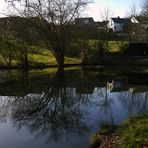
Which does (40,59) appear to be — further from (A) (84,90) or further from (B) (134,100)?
(B) (134,100)

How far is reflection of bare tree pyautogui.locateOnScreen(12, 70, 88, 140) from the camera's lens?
1366 cm

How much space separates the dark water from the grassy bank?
0.63 m

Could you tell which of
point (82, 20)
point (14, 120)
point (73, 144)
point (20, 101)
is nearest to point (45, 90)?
point (20, 101)

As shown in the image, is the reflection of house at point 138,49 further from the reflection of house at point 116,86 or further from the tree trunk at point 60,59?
the reflection of house at point 116,86

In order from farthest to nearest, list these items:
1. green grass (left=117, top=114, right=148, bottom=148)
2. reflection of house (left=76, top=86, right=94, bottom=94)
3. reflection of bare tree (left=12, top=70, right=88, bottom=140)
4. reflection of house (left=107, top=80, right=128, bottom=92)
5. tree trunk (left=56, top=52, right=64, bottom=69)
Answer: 1. tree trunk (left=56, top=52, right=64, bottom=69)
2. reflection of house (left=107, top=80, right=128, bottom=92)
3. reflection of house (left=76, top=86, right=94, bottom=94)
4. reflection of bare tree (left=12, top=70, right=88, bottom=140)
5. green grass (left=117, top=114, right=148, bottom=148)

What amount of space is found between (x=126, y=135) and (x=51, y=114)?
6.74 m

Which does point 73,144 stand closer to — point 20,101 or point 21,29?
point 20,101

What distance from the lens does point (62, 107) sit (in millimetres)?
18094

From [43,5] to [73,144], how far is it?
30.4 metres

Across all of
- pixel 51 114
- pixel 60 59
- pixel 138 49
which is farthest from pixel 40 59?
pixel 51 114

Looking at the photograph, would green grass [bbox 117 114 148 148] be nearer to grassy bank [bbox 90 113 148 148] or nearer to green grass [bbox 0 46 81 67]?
grassy bank [bbox 90 113 148 148]

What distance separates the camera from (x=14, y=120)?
1535 cm

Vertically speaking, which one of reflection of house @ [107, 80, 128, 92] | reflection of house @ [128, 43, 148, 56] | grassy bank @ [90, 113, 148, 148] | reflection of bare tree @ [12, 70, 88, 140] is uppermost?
reflection of house @ [128, 43, 148, 56]

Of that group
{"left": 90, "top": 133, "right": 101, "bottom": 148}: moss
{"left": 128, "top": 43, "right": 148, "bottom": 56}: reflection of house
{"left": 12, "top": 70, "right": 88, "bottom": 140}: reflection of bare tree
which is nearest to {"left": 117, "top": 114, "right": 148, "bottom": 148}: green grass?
{"left": 90, "top": 133, "right": 101, "bottom": 148}: moss
